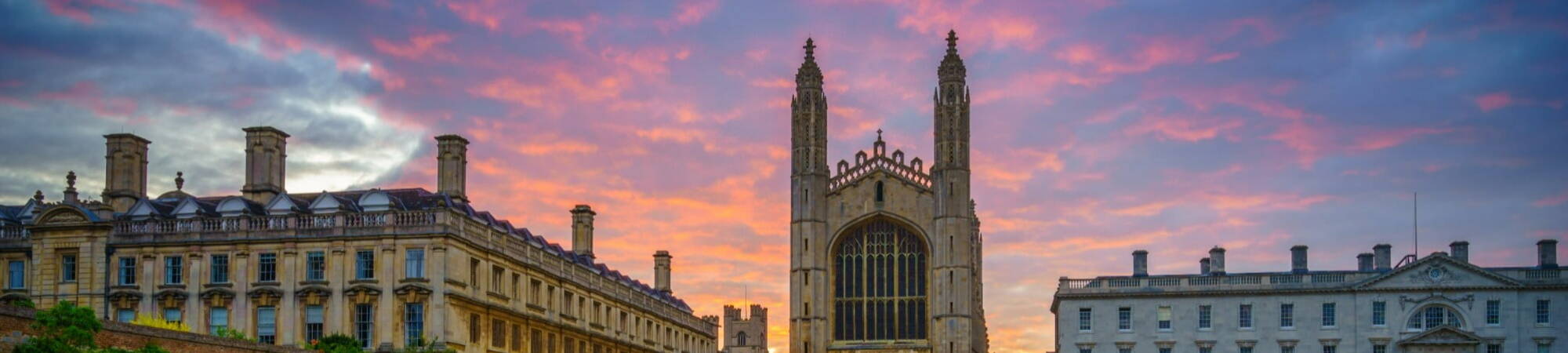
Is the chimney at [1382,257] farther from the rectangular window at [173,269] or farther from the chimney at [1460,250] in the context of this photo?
the rectangular window at [173,269]

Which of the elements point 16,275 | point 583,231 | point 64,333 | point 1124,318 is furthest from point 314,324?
point 1124,318

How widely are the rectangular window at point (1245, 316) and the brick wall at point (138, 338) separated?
53.7 meters

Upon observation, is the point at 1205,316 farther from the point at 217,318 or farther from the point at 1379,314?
the point at 217,318

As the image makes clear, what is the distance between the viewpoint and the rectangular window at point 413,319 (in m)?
71.9


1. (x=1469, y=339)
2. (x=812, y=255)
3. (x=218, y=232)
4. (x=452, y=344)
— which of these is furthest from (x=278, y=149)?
(x=1469, y=339)

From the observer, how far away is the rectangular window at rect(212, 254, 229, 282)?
74.0 metres

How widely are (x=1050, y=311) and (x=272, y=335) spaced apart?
174ft

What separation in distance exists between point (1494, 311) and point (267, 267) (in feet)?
195

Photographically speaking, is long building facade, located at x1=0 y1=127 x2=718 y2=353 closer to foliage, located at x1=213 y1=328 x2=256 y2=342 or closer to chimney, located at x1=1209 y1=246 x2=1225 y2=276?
foliage, located at x1=213 y1=328 x2=256 y2=342

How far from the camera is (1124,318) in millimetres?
101500

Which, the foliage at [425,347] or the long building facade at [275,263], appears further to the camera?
the long building facade at [275,263]

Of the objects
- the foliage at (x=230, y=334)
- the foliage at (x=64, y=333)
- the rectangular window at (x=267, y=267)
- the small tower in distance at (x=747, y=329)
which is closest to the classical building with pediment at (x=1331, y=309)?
the rectangular window at (x=267, y=267)

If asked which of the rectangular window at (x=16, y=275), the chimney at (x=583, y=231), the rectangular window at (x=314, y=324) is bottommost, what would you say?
the rectangular window at (x=314, y=324)

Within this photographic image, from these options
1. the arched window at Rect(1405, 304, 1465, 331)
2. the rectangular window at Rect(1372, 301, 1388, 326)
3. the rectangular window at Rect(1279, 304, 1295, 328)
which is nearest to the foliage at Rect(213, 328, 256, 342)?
the rectangular window at Rect(1279, 304, 1295, 328)
